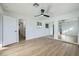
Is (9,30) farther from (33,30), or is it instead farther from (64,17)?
(64,17)

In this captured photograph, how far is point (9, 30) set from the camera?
4207 millimetres

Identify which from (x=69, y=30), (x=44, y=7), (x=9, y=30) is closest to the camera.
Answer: (x=44, y=7)

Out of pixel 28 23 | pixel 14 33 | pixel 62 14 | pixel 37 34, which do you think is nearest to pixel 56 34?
pixel 62 14

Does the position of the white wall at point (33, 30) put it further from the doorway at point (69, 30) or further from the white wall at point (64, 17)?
the doorway at point (69, 30)

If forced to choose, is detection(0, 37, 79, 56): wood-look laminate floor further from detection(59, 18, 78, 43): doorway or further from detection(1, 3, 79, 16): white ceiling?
detection(1, 3, 79, 16): white ceiling

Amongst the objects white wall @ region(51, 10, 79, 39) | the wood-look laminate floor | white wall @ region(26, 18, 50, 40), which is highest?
white wall @ region(51, 10, 79, 39)

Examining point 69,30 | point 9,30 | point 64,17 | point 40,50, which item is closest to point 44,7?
point 64,17

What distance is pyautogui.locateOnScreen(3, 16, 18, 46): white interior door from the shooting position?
395 cm

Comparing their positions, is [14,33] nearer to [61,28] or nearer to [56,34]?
[56,34]

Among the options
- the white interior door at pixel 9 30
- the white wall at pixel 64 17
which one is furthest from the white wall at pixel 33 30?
the white interior door at pixel 9 30

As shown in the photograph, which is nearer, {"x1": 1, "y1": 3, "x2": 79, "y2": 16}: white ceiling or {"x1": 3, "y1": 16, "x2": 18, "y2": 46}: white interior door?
{"x1": 1, "y1": 3, "x2": 79, "y2": 16}: white ceiling

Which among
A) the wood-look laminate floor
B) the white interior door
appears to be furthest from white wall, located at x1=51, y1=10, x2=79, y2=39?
the white interior door

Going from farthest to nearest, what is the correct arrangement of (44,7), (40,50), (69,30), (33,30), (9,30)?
(33,30) < (69,30) < (9,30) < (44,7) < (40,50)

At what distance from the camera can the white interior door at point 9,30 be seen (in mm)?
3947
